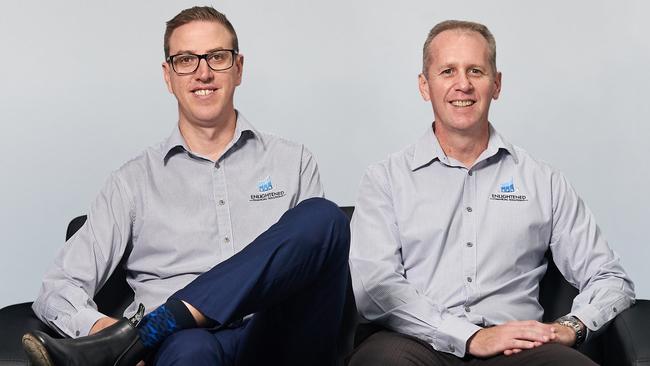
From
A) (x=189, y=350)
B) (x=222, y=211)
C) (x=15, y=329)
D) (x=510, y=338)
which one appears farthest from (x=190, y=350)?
(x=510, y=338)

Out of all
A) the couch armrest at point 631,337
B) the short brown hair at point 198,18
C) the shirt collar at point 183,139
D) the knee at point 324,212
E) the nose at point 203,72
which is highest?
the short brown hair at point 198,18

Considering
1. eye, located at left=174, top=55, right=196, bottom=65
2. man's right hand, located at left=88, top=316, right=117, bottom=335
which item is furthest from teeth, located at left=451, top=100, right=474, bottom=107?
man's right hand, located at left=88, top=316, right=117, bottom=335

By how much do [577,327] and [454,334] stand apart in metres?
0.37

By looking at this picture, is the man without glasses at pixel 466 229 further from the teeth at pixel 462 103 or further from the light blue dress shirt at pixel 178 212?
the light blue dress shirt at pixel 178 212

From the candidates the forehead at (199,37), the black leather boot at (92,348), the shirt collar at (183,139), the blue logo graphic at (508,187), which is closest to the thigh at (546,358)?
the blue logo graphic at (508,187)

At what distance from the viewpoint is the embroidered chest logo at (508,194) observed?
3.81 metres

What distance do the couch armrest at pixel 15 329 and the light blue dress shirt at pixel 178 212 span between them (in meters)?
0.06

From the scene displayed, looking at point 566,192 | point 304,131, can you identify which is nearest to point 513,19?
point 304,131

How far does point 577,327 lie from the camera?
11.7 feet

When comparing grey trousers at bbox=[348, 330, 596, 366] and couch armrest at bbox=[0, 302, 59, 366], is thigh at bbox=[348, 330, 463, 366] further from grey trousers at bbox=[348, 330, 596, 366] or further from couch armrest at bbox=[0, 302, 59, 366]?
couch armrest at bbox=[0, 302, 59, 366]

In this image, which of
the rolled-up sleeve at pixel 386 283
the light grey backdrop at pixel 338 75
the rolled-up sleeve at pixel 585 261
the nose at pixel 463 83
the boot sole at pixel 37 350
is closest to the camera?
the boot sole at pixel 37 350

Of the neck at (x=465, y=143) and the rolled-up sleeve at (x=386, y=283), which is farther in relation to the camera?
the neck at (x=465, y=143)

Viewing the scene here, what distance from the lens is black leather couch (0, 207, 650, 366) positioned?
3436mm

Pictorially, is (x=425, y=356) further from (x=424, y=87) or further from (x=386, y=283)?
(x=424, y=87)
